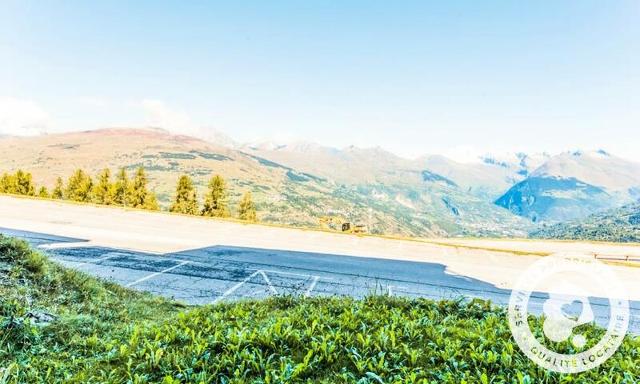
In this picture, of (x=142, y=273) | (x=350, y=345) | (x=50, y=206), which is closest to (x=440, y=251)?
(x=142, y=273)

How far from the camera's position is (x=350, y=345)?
4.21 metres

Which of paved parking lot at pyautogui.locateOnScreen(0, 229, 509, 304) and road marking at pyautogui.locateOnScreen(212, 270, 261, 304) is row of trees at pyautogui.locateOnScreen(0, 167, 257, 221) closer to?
paved parking lot at pyautogui.locateOnScreen(0, 229, 509, 304)

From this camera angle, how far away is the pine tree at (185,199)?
47847mm

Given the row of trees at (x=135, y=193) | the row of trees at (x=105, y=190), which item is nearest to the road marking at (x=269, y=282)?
the row of trees at (x=135, y=193)

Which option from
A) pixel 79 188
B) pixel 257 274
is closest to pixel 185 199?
pixel 79 188

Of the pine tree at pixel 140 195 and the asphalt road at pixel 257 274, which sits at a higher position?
the pine tree at pixel 140 195

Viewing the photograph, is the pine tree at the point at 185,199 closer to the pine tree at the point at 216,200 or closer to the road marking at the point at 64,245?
the pine tree at the point at 216,200

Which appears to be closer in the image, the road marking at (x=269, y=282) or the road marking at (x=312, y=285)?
the road marking at (x=269, y=282)

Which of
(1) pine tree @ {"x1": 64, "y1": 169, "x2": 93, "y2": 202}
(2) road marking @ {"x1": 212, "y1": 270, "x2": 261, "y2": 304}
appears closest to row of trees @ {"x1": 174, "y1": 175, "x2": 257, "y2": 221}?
(1) pine tree @ {"x1": 64, "y1": 169, "x2": 93, "y2": 202}

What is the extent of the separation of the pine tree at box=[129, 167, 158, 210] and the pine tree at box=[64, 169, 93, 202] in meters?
7.06

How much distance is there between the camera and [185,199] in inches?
1905

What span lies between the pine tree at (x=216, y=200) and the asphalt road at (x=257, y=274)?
29688 mm

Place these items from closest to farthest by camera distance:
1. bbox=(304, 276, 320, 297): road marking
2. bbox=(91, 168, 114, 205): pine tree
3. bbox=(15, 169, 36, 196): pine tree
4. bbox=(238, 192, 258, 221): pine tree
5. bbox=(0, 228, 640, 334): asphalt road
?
bbox=(0, 228, 640, 334): asphalt road < bbox=(304, 276, 320, 297): road marking < bbox=(91, 168, 114, 205): pine tree < bbox=(15, 169, 36, 196): pine tree < bbox=(238, 192, 258, 221): pine tree

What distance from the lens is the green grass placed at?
3.59 metres
